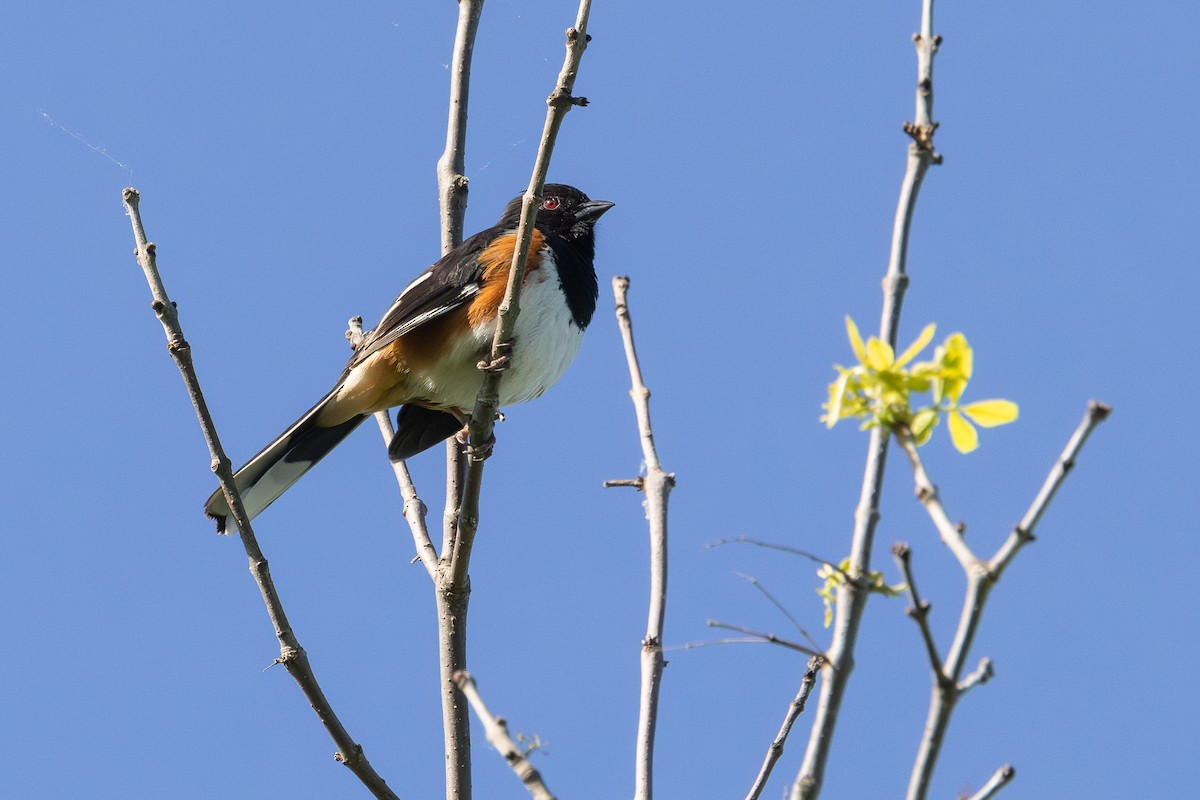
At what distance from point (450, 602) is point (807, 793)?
188cm

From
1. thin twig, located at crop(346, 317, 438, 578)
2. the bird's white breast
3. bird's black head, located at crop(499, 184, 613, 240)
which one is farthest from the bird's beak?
thin twig, located at crop(346, 317, 438, 578)

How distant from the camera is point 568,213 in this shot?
527 centimetres

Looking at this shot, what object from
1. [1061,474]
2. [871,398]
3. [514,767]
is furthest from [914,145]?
[514,767]

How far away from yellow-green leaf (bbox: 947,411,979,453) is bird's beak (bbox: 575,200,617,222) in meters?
3.85

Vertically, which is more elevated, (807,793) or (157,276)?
(157,276)

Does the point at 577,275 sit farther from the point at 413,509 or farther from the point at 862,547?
the point at 862,547

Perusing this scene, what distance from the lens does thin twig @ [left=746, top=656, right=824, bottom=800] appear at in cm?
264

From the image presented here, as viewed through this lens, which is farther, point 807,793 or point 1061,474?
point 807,793

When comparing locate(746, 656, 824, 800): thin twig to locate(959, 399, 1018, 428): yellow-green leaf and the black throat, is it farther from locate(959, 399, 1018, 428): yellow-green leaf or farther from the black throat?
the black throat

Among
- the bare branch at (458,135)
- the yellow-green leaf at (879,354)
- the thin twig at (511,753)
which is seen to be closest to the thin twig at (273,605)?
the thin twig at (511,753)

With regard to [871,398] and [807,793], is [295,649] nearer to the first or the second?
[807,793]

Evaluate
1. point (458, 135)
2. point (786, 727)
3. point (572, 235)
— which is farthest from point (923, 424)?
point (572, 235)

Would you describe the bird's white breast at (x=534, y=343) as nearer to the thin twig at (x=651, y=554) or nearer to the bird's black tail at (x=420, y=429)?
the bird's black tail at (x=420, y=429)

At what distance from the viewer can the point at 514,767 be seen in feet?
5.71
